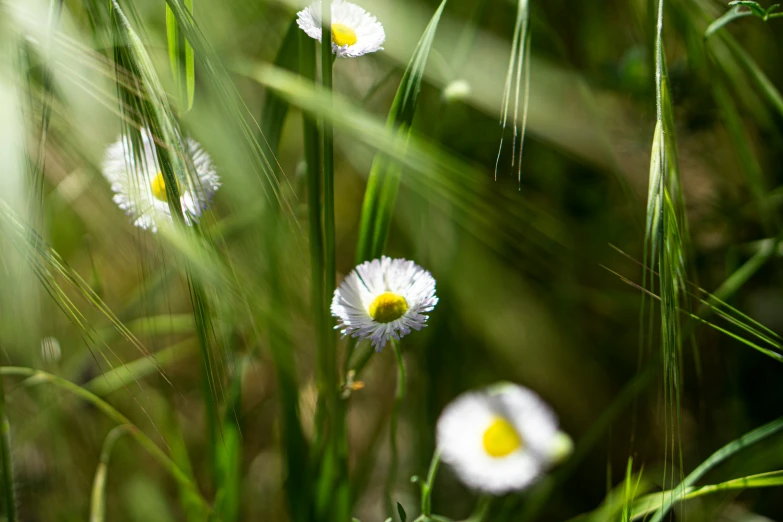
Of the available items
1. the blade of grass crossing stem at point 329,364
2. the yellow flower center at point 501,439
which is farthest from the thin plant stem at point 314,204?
the yellow flower center at point 501,439

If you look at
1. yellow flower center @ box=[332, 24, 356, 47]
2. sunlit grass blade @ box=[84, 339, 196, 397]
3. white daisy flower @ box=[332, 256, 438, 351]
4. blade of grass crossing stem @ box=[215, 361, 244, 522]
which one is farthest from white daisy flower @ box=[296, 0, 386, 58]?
sunlit grass blade @ box=[84, 339, 196, 397]

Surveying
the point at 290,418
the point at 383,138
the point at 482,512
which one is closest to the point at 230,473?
the point at 290,418

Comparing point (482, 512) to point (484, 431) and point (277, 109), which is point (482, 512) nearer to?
point (484, 431)

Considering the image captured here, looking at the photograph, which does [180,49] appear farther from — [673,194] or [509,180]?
[509,180]

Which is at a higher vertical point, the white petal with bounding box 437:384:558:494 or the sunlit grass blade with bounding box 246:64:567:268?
the sunlit grass blade with bounding box 246:64:567:268

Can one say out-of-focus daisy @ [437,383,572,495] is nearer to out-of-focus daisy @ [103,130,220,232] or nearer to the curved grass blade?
the curved grass blade
